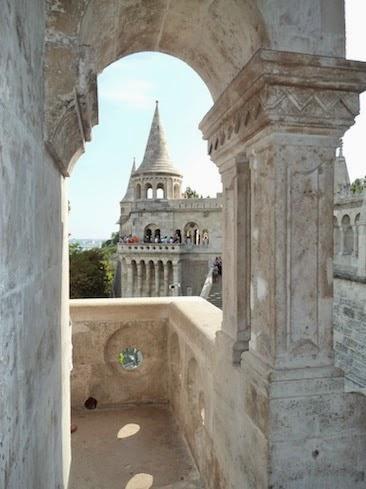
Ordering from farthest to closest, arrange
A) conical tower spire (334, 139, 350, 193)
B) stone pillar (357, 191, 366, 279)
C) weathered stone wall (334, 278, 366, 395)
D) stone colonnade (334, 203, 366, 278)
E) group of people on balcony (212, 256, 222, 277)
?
1. group of people on balcony (212, 256, 222, 277)
2. conical tower spire (334, 139, 350, 193)
3. stone colonnade (334, 203, 366, 278)
4. stone pillar (357, 191, 366, 279)
5. weathered stone wall (334, 278, 366, 395)

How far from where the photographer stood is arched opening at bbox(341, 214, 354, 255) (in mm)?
12658

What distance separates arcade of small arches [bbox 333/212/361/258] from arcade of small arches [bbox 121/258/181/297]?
1539 cm

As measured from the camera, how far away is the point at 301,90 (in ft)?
6.22

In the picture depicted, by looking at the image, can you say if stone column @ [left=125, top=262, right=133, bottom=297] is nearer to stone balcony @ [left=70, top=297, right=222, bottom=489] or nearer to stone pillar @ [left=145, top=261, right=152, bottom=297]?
stone pillar @ [left=145, top=261, right=152, bottom=297]

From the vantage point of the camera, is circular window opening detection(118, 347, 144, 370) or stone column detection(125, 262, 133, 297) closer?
circular window opening detection(118, 347, 144, 370)

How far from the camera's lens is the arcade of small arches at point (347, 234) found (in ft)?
39.4

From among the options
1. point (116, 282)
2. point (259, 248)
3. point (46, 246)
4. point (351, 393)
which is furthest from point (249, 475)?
point (116, 282)

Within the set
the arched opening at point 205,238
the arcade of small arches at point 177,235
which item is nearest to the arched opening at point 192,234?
the arcade of small arches at point 177,235

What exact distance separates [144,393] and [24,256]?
3.88 m

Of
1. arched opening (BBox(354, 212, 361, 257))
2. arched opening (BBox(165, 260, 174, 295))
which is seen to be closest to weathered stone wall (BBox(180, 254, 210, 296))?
arched opening (BBox(165, 260, 174, 295))

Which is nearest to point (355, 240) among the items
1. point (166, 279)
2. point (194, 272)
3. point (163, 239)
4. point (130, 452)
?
point (130, 452)

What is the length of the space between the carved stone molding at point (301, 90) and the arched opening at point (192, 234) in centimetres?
2669

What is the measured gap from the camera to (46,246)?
73.3 inches

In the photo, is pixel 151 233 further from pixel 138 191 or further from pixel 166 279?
pixel 166 279
